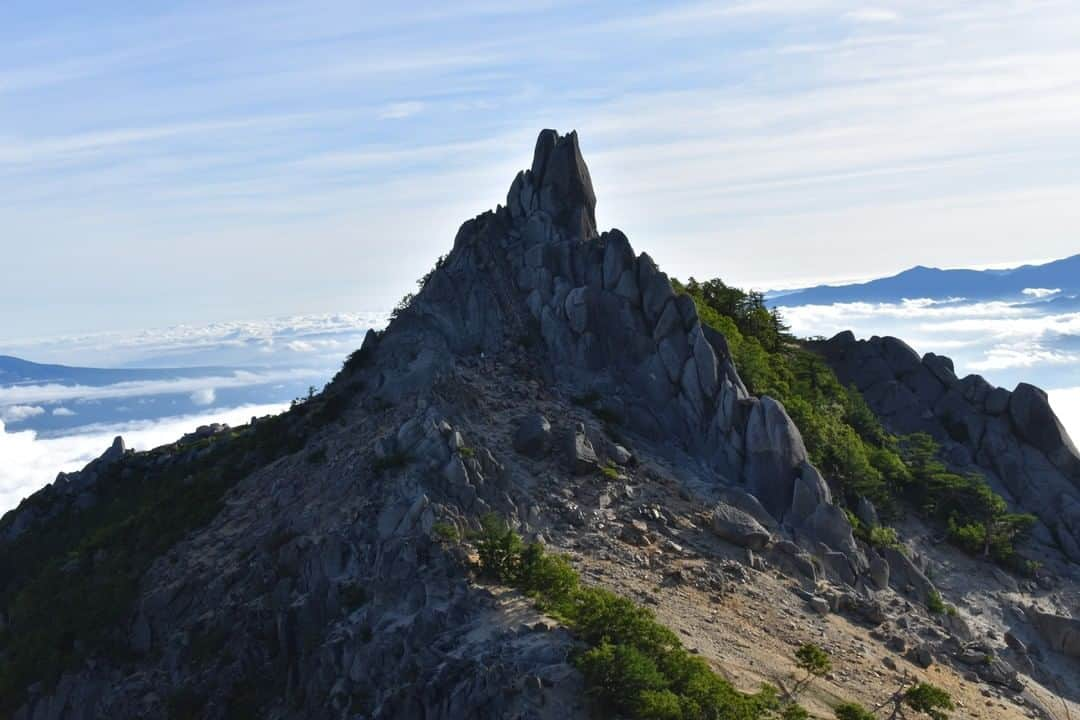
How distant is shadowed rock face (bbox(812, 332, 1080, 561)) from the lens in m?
67.6

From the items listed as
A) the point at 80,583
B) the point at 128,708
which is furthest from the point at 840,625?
the point at 80,583

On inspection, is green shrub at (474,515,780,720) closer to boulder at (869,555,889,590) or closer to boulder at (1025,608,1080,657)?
boulder at (869,555,889,590)

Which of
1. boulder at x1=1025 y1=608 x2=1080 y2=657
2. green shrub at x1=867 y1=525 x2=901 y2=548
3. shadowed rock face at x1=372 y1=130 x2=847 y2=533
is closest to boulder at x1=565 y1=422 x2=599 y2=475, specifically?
shadowed rock face at x1=372 y1=130 x2=847 y2=533

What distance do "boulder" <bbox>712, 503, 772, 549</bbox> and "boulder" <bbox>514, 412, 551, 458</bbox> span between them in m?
8.06

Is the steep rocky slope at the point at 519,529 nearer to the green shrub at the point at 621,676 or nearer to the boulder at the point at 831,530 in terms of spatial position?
the boulder at the point at 831,530

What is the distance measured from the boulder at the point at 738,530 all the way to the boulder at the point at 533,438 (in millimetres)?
8057

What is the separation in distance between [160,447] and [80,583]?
76.8 ft

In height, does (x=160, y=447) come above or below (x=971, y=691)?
above

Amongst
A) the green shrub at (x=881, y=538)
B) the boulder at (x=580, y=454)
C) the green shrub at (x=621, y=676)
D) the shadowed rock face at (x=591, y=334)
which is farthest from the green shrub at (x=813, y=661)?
the green shrub at (x=881, y=538)

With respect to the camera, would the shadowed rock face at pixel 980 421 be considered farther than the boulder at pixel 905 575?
Yes

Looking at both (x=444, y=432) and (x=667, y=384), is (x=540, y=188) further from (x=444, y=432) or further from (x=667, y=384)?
(x=444, y=432)

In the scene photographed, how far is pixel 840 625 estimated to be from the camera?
47.3 metres

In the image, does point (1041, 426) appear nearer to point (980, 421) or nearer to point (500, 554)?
point (980, 421)

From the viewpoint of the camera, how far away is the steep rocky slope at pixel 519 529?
4194 cm
